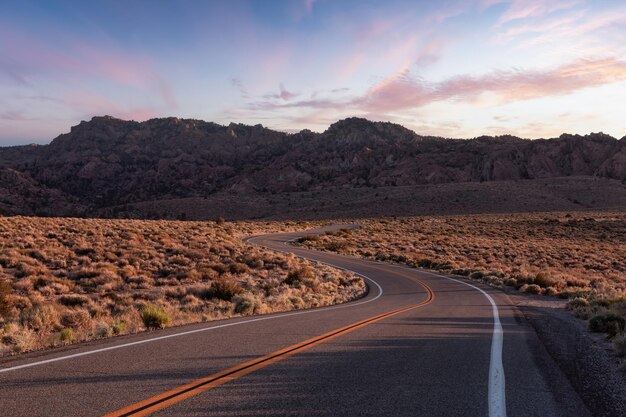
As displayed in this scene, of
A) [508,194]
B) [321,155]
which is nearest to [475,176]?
[508,194]

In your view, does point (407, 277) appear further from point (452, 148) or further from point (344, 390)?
point (452, 148)

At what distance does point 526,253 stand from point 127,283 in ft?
115

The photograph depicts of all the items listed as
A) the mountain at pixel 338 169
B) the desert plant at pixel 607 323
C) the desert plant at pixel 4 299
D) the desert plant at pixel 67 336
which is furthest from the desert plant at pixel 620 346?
the mountain at pixel 338 169

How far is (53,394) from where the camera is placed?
5418 millimetres

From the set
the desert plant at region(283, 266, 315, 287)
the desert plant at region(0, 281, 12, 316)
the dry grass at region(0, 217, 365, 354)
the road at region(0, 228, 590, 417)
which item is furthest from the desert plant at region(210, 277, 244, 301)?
the road at region(0, 228, 590, 417)

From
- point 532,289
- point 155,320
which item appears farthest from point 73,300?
point 532,289

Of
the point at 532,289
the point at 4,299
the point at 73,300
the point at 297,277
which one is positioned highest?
the point at 4,299

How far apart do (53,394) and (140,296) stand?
43.3 ft

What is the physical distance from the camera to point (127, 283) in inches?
841

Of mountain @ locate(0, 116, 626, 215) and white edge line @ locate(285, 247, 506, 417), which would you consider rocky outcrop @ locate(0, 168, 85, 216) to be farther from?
white edge line @ locate(285, 247, 506, 417)

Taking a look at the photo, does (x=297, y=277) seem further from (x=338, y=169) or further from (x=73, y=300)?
(x=338, y=169)

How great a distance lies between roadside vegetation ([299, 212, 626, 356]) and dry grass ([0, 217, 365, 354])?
9.43m

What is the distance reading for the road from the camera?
17.4 feet

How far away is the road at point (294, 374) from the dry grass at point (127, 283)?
113 inches
